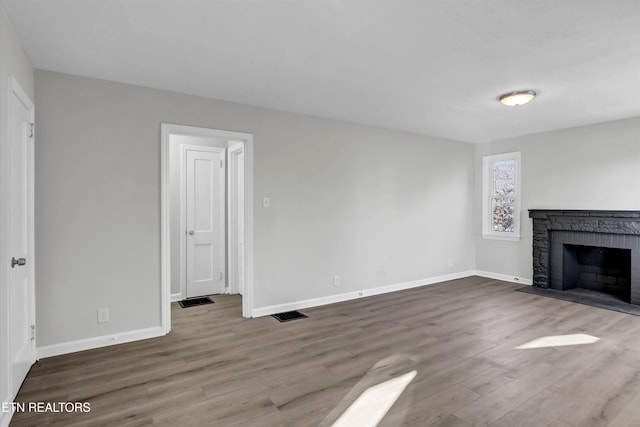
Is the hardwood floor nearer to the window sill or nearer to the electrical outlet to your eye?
the electrical outlet

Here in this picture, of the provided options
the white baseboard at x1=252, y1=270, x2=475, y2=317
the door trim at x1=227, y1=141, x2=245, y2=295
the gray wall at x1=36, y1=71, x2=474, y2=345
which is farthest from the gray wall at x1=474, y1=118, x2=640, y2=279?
the door trim at x1=227, y1=141, x2=245, y2=295

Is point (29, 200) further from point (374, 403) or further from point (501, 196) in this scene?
point (501, 196)

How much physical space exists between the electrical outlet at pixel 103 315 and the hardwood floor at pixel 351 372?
0.28m

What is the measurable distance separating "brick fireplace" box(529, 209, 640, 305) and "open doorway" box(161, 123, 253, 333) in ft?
15.5

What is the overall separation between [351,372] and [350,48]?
101 inches

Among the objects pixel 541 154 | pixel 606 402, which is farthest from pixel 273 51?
pixel 541 154

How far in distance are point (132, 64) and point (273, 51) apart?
4.15 feet

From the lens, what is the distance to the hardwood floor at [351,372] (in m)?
2.13

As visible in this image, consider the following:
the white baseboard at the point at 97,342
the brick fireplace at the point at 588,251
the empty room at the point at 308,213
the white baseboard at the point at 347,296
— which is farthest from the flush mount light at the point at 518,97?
the white baseboard at the point at 97,342

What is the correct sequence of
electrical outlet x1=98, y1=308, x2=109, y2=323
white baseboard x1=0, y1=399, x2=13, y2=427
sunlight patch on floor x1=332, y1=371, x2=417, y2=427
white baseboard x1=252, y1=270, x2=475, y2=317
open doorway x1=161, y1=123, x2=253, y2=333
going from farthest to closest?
open doorway x1=161, y1=123, x2=253, y2=333
white baseboard x1=252, y1=270, x2=475, y2=317
electrical outlet x1=98, y1=308, x2=109, y2=323
sunlight patch on floor x1=332, y1=371, x2=417, y2=427
white baseboard x1=0, y1=399, x2=13, y2=427

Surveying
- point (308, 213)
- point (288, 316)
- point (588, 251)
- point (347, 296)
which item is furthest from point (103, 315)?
point (588, 251)

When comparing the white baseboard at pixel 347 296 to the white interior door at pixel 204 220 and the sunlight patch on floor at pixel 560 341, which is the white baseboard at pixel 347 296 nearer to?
the white interior door at pixel 204 220

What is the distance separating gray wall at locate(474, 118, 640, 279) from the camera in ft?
15.3

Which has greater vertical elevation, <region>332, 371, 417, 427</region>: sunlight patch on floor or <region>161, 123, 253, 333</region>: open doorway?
<region>161, 123, 253, 333</region>: open doorway
